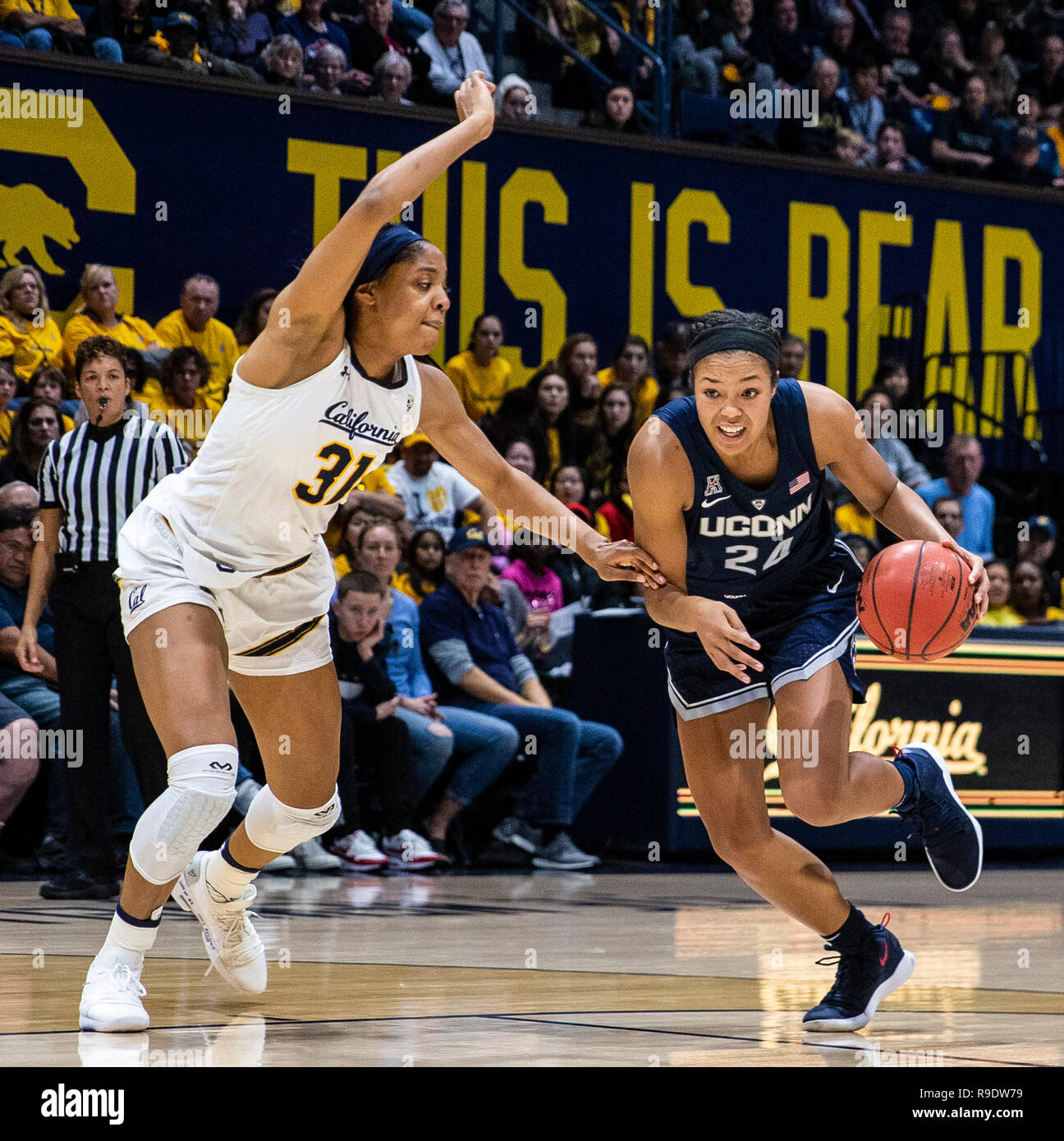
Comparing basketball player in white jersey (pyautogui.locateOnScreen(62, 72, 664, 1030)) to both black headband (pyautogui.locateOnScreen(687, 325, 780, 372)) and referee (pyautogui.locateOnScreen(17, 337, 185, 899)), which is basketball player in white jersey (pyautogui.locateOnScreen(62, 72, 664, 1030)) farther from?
referee (pyautogui.locateOnScreen(17, 337, 185, 899))

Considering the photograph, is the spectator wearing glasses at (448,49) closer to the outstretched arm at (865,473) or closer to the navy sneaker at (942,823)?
the outstretched arm at (865,473)

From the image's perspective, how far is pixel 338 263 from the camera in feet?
13.8

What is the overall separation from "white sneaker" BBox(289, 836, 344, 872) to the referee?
1583 millimetres

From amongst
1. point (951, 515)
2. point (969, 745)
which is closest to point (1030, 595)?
point (951, 515)

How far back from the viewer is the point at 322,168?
12633mm

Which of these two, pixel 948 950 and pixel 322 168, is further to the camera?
pixel 322 168

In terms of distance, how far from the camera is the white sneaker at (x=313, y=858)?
901 cm

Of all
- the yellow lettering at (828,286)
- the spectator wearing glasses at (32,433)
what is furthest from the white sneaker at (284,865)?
the yellow lettering at (828,286)

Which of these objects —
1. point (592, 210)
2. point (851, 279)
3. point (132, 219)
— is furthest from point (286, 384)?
point (851, 279)

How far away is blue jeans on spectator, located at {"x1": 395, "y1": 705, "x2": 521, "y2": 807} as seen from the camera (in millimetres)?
9406

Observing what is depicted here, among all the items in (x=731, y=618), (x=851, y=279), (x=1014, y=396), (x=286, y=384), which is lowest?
(x=731, y=618)

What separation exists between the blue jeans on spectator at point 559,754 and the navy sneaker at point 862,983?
4971 millimetres

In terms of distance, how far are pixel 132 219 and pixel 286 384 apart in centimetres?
801

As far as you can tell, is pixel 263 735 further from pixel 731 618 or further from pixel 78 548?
pixel 78 548
